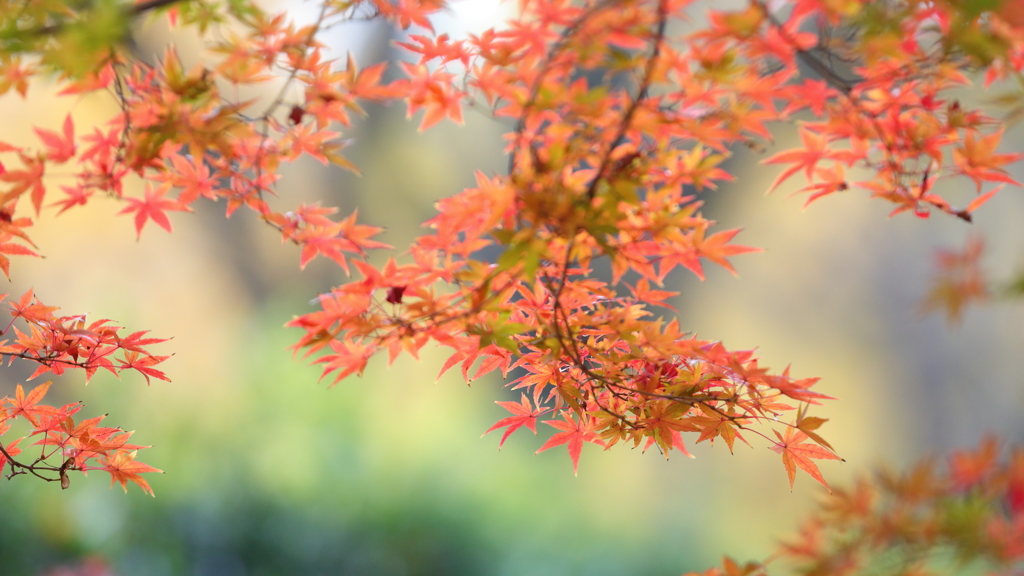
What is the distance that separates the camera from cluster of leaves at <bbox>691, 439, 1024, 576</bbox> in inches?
24.6

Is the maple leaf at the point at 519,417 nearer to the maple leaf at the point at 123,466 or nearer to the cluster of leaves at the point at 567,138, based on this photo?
the cluster of leaves at the point at 567,138

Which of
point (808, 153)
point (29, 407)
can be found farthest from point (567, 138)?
point (29, 407)

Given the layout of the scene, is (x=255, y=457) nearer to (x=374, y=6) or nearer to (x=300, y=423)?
(x=300, y=423)

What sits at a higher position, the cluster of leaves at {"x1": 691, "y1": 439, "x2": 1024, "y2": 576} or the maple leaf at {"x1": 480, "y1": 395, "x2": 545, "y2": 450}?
the maple leaf at {"x1": 480, "y1": 395, "x2": 545, "y2": 450}

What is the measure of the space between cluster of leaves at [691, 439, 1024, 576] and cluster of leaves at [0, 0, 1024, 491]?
4.2 inches

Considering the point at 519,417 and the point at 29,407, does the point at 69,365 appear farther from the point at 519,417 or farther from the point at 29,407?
the point at 519,417

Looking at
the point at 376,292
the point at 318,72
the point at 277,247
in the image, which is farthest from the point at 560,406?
the point at 277,247

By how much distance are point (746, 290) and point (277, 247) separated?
2.63m

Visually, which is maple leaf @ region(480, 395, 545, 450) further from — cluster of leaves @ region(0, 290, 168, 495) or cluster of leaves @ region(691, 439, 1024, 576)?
cluster of leaves @ region(0, 290, 168, 495)

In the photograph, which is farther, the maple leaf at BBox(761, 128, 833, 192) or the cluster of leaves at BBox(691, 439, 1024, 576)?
the maple leaf at BBox(761, 128, 833, 192)

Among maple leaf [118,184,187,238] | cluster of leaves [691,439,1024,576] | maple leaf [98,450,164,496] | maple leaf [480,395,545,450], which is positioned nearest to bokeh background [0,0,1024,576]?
maple leaf [98,450,164,496]

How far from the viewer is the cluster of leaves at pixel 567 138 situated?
69 centimetres

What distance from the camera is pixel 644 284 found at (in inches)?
37.9

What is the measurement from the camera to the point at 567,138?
2.76ft
